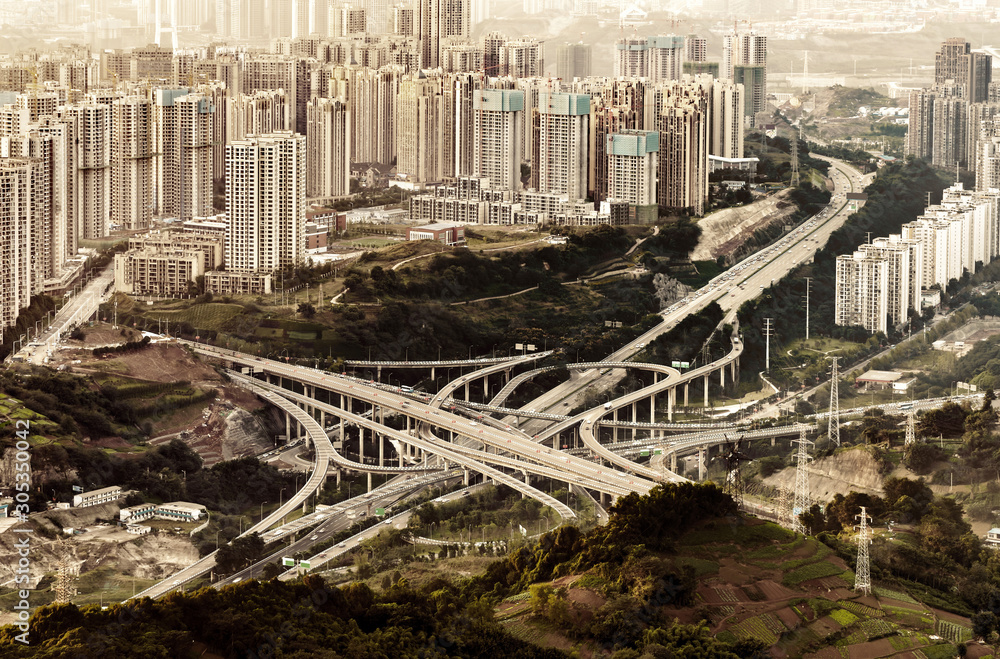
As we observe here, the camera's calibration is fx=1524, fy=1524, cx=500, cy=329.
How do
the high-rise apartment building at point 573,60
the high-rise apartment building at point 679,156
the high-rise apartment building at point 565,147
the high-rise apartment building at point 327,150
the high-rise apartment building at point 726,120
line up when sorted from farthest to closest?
1. the high-rise apartment building at point 573,60
2. the high-rise apartment building at point 726,120
3. the high-rise apartment building at point 327,150
4. the high-rise apartment building at point 565,147
5. the high-rise apartment building at point 679,156

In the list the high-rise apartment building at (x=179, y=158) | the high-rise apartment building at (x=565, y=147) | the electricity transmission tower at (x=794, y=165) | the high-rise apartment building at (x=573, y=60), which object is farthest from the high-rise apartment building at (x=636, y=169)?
the high-rise apartment building at (x=573, y=60)

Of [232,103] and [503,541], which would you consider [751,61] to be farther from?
[503,541]

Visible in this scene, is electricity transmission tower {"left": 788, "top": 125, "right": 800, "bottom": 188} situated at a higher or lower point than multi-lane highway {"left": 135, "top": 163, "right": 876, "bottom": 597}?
higher

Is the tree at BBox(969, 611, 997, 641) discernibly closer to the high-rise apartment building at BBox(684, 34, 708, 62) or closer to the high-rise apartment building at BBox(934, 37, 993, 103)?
the high-rise apartment building at BBox(934, 37, 993, 103)

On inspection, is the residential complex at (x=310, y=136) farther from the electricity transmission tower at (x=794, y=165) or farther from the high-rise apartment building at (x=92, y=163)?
the electricity transmission tower at (x=794, y=165)

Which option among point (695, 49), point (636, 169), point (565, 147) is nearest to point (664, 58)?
point (695, 49)

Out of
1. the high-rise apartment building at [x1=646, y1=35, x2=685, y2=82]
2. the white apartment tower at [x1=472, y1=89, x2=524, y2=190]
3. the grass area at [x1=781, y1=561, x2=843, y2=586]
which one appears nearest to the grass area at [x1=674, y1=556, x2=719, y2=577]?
the grass area at [x1=781, y1=561, x2=843, y2=586]
